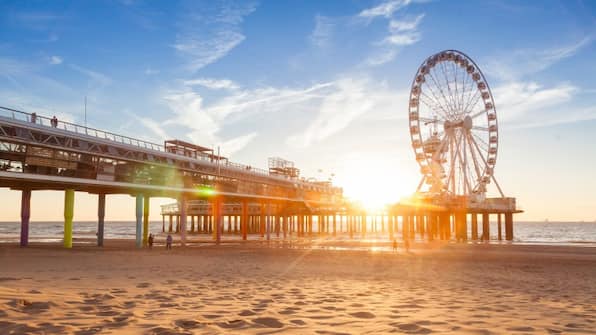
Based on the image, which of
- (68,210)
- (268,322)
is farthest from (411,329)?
(68,210)

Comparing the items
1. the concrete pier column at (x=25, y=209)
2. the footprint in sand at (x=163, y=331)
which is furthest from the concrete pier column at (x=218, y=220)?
the footprint in sand at (x=163, y=331)

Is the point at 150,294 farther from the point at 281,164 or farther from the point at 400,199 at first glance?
the point at 281,164

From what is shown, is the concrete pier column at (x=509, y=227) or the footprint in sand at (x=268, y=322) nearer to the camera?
the footprint in sand at (x=268, y=322)

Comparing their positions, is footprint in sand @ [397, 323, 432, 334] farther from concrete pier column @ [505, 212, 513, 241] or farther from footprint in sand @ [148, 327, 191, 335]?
concrete pier column @ [505, 212, 513, 241]

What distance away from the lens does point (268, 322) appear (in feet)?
23.2

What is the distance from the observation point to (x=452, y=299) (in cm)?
1014

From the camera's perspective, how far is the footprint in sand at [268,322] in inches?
269

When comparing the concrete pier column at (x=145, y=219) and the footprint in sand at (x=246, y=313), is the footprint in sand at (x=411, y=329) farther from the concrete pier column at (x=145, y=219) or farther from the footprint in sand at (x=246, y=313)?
the concrete pier column at (x=145, y=219)

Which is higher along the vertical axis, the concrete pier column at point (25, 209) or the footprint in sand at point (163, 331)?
the concrete pier column at point (25, 209)

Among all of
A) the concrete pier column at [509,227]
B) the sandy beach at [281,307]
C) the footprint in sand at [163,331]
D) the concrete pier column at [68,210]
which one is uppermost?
the concrete pier column at [68,210]

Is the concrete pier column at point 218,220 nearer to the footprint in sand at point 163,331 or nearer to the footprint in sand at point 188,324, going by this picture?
the footprint in sand at point 188,324

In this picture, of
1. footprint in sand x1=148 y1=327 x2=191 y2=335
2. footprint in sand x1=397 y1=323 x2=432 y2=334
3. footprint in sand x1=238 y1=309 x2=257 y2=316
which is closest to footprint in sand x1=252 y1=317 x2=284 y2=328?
footprint in sand x1=238 y1=309 x2=257 y2=316

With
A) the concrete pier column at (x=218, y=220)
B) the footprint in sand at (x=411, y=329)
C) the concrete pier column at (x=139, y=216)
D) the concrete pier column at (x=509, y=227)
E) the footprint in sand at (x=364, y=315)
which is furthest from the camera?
the concrete pier column at (x=509, y=227)

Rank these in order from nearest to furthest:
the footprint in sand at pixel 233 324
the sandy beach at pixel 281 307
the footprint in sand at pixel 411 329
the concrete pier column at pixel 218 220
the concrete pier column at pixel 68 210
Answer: the footprint in sand at pixel 411 329 < the sandy beach at pixel 281 307 < the footprint in sand at pixel 233 324 < the concrete pier column at pixel 68 210 < the concrete pier column at pixel 218 220
